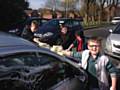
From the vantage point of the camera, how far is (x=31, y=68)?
13.3 feet

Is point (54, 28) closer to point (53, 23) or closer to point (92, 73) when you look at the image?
point (53, 23)

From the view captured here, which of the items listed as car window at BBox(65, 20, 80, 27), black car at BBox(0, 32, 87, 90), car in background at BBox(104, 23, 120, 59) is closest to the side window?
black car at BBox(0, 32, 87, 90)

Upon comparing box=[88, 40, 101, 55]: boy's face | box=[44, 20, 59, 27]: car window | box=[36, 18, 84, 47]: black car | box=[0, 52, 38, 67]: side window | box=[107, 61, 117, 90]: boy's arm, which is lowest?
box=[36, 18, 84, 47]: black car

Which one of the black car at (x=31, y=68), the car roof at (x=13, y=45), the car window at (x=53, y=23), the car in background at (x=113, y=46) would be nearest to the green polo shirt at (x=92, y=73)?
the black car at (x=31, y=68)

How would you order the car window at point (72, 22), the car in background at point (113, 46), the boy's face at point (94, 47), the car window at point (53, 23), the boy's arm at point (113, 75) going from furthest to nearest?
the car window at point (72, 22) < the car window at point (53, 23) < the car in background at point (113, 46) < the boy's face at point (94, 47) < the boy's arm at point (113, 75)

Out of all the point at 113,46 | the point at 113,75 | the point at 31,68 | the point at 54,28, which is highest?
the point at 31,68

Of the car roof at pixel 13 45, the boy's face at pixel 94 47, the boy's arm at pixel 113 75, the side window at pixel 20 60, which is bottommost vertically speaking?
the boy's arm at pixel 113 75

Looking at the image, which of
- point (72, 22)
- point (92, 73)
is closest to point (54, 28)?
point (72, 22)

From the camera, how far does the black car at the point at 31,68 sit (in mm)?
3664

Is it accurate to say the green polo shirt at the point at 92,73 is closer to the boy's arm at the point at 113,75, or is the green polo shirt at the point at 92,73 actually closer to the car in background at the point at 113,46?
the boy's arm at the point at 113,75

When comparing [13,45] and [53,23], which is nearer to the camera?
[13,45]

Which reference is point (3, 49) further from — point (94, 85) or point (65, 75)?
point (94, 85)

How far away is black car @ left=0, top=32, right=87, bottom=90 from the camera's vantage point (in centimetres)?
366

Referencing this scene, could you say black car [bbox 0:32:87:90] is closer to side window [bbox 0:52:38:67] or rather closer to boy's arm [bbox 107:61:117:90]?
side window [bbox 0:52:38:67]
